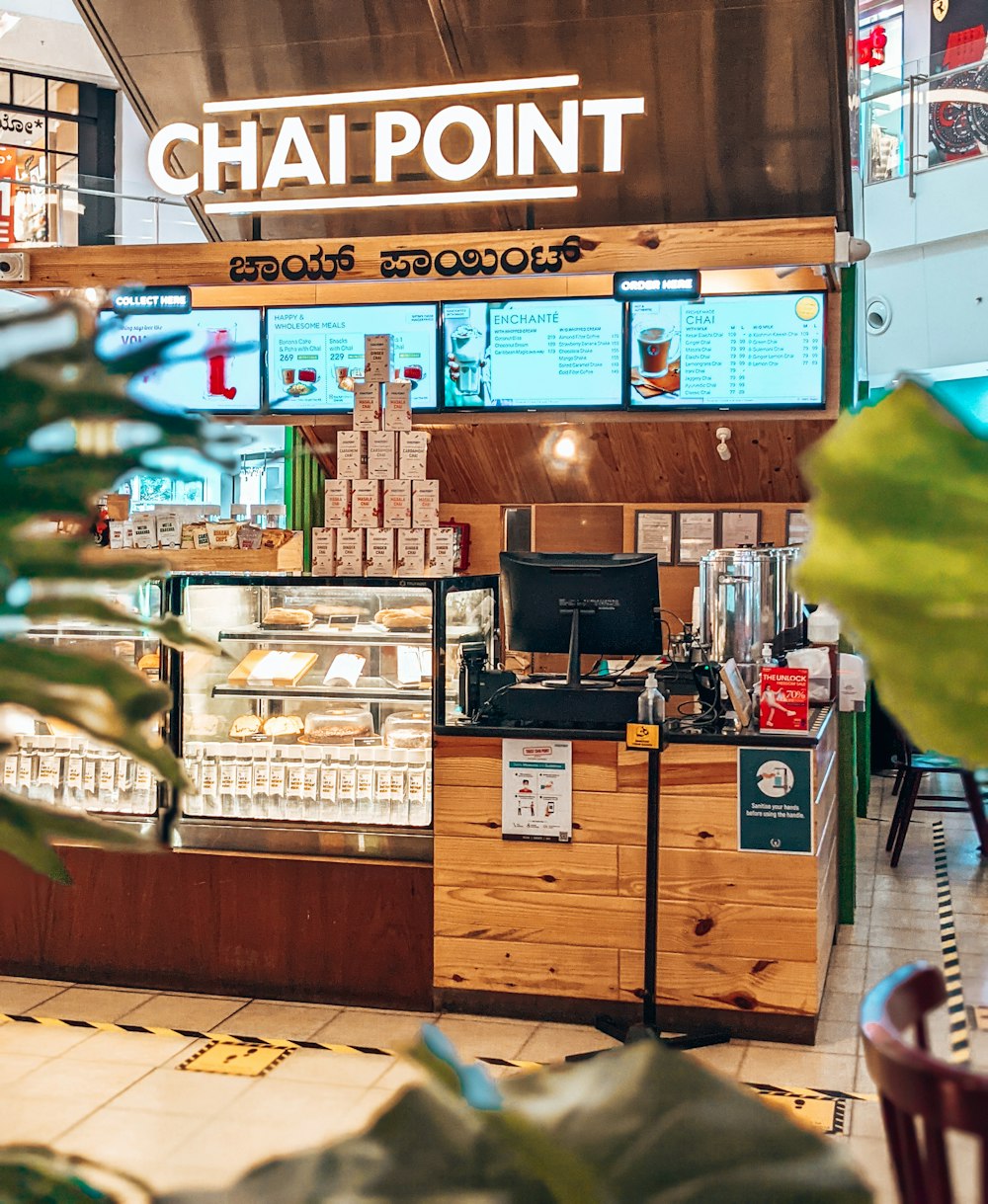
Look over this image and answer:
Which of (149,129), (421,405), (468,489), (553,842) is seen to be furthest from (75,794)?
(149,129)

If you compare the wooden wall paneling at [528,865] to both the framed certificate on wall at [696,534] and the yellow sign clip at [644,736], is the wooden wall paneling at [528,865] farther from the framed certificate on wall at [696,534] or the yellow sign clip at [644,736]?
the framed certificate on wall at [696,534]

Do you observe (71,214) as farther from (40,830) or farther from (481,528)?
(40,830)

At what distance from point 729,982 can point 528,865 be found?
2.57ft

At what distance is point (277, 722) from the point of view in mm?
5047

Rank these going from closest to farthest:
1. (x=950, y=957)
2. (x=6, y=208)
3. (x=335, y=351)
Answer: (x=950, y=957) < (x=335, y=351) < (x=6, y=208)

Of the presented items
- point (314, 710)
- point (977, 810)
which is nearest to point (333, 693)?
point (314, 710)

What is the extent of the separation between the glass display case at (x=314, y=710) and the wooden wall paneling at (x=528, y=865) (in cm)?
14

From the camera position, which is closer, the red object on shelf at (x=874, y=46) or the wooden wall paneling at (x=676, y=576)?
the wooden wall paneling at (x=676, y=576)

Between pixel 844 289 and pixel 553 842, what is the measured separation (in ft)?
12.0

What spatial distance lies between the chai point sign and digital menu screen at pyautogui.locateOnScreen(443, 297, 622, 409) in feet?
2.04

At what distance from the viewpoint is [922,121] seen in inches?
461

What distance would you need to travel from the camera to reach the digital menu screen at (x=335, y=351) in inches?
267

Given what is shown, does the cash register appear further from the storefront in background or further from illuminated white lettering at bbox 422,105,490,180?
the storefront in background

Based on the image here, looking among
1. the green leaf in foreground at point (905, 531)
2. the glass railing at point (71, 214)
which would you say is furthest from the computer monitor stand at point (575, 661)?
the green leaf in foreground at point (905, 531)
